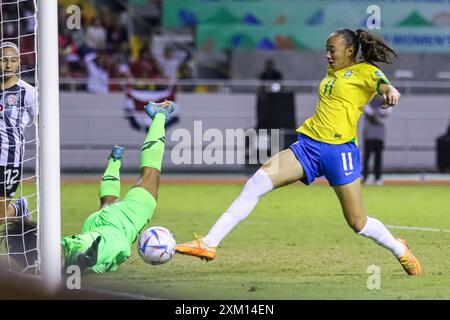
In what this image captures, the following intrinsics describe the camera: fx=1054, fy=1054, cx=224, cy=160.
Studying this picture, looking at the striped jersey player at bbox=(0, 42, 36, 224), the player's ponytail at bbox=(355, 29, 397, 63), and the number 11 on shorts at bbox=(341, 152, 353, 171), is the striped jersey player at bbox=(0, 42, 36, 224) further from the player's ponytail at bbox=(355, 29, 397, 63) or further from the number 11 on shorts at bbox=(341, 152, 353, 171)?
the player's ponytail at bbox=(355, 29, 397, 63)

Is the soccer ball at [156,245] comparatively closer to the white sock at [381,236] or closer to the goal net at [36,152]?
the goal net at [36,152]

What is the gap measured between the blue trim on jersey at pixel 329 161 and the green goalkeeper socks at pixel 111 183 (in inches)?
65.0

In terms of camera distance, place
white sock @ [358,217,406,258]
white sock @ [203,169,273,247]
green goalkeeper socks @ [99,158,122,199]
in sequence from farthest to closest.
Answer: green goalkeeper socks @ [99,158,122,199]
white sock @ [358,217,406,258]
white sock @ [203,169,273,247]

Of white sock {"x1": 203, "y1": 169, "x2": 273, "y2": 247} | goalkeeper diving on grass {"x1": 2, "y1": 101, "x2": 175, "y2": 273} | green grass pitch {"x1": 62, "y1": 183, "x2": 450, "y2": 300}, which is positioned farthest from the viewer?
white sock {"x1": 203, "y1": 169, "x2": 273, "y2": 247}

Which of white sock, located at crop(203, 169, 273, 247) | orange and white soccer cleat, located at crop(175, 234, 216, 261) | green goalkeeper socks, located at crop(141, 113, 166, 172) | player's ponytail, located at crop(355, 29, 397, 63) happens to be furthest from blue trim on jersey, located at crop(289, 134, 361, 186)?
green goalkeeper socks, located at crop(141, 113, 166, 172)

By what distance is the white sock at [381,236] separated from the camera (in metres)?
9.25

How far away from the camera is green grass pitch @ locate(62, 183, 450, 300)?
8602mm

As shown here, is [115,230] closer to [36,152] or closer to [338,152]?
[36,152]

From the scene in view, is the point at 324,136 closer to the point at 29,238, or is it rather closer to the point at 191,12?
the point at 29,238

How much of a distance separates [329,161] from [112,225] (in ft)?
6.48

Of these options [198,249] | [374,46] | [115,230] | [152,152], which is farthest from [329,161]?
[115,230]

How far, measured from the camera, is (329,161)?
9.20m

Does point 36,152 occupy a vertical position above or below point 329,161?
above

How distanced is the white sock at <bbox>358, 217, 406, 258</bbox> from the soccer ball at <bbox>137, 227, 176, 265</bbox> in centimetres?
171
